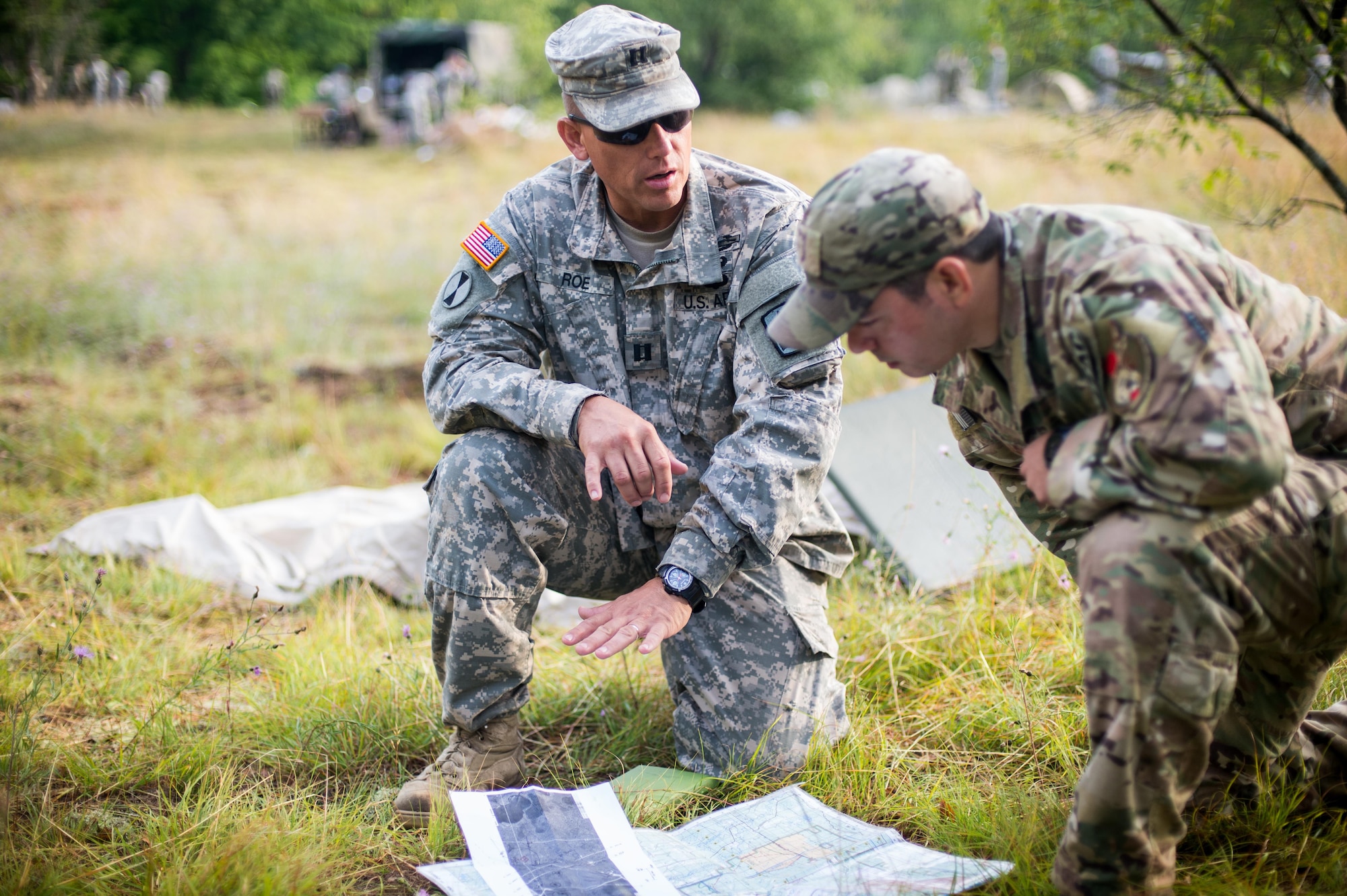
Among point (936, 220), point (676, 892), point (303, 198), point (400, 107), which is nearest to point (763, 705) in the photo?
point (676, 892)

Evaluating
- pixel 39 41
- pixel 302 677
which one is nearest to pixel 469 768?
pixel 302 677

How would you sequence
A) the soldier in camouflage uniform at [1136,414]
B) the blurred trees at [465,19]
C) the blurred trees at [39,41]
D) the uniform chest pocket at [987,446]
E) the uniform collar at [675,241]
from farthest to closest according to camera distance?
1. the blurred trees at [465,19]
2. the blurred trees at [39,41]
3. the uniform collar at [675,241]
4. the uniform chest pocket at [987,446]
5. the soldier in camouflage uniform at [1136,414]

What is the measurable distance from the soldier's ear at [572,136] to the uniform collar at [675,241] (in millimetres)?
74

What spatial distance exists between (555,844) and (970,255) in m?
1.34

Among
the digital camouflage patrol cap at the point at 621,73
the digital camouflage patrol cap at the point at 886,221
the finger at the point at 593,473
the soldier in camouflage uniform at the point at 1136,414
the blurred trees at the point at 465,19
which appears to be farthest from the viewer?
the blurred trees at the point at 465,19

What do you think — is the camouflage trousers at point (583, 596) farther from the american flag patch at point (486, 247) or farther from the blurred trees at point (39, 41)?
the blurred trees at point (39, 41)

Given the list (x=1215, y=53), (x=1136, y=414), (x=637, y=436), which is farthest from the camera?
(x=1215, y=53)

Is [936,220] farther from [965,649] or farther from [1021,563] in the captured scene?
[1021,563]

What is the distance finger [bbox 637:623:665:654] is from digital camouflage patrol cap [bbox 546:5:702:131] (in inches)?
45.3

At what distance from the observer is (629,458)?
2.16 metres

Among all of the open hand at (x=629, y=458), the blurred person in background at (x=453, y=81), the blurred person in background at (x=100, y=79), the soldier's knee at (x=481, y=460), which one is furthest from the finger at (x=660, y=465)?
the blurred person in background at (x=453, y=81)

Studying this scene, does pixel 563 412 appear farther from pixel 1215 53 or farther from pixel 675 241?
pixel 1215 53

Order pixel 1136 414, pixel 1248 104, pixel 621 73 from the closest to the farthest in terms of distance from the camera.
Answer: pixel 1136 414 → pixel 621 73 → pixel 1248 104

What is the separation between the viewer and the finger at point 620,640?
1.97 m
